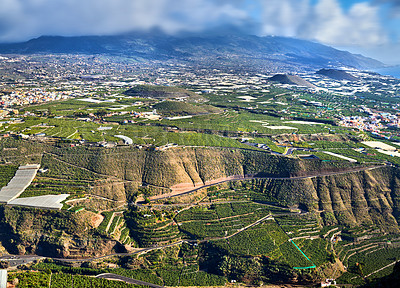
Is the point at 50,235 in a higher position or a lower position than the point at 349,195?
lower

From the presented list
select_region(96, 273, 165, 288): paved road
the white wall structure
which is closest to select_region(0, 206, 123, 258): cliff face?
the white wall structure

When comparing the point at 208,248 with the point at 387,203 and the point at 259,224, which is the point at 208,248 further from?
the point at 387,203

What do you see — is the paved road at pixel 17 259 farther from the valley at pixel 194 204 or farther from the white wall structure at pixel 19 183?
the white wall structure at pixel 19 183

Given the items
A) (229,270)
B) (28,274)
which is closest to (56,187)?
(28,274)

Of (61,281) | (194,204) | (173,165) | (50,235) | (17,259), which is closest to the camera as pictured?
(61,281)

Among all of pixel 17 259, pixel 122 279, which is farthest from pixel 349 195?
pixel 17 259

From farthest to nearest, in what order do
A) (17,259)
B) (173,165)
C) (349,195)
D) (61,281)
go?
(173,165), (349,195), (17,259), (61,281)

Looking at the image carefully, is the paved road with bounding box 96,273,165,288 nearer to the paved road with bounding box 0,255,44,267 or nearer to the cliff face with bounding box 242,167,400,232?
the paved road with bounding box 0,255,44,267

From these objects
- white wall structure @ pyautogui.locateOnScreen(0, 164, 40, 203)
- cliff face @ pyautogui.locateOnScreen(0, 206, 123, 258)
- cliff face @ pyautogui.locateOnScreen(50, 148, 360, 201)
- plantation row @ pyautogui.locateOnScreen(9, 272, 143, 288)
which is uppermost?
cliff face @ pyautogui.locateOnScreen(50, 148, 360, 201)

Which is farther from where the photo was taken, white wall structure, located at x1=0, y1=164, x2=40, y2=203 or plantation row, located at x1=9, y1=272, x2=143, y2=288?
white wall structure, located at x1=0, y1=164, x2=40, y2=203

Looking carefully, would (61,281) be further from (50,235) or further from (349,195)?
(349,195)
